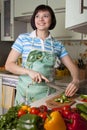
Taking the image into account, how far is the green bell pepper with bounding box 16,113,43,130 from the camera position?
0.84 meters

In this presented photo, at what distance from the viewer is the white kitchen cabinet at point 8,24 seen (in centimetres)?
290

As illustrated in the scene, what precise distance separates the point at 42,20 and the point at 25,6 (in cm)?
121

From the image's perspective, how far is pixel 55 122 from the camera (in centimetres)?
84

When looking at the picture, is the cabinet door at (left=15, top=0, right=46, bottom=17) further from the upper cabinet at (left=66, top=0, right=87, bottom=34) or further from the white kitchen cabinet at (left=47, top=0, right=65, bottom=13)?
the upper cabinet at (left=66, top=0, right=87, bottom=34)

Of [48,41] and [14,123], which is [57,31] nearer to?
[48,41]

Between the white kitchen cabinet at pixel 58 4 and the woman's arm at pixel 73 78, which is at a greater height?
the white kitchen cabinet at pixel 58 4

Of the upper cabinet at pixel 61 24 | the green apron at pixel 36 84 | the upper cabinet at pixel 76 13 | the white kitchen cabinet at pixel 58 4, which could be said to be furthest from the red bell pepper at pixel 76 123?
the white kitchen cabinet at pixel 58 4

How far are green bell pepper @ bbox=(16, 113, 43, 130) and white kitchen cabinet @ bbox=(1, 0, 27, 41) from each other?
213 centimetres

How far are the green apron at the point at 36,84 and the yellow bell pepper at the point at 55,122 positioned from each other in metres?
0.73

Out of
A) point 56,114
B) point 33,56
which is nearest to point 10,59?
point 33,56

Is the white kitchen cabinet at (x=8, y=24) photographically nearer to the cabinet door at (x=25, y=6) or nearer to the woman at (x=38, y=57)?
the cabinet door at (x=25, y=6)

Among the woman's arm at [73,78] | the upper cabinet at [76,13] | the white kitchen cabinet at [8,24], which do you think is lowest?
the woman's arm at [73,78]

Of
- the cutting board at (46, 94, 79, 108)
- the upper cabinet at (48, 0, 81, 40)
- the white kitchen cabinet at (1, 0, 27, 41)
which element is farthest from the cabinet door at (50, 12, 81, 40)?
the cutting board at (46, 94, 79, 108)

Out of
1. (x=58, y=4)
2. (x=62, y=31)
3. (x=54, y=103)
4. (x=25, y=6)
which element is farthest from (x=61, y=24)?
(x=54, y=103)
